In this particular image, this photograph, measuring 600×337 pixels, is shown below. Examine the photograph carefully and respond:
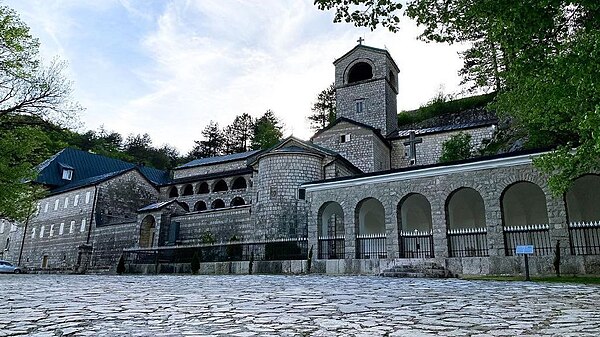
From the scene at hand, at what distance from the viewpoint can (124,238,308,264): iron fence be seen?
17.3 meters

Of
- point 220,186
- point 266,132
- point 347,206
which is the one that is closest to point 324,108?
point 266,132

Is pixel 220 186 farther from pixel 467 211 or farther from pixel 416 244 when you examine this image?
pixel 416 244

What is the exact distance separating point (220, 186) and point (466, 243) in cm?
2414

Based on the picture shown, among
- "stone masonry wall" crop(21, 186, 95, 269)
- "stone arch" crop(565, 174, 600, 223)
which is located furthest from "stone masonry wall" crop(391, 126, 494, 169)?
"stone masonry wall" crop(21, 186, 95, 269)

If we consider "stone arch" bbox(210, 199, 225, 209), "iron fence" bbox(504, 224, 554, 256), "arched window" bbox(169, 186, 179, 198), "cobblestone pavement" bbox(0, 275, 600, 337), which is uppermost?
"arched window" bbox(169, 186, 179, 198)

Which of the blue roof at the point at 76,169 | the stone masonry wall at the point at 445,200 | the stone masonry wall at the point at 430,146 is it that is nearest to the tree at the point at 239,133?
the blue roof at the point at 76,169

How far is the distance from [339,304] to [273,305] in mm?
864

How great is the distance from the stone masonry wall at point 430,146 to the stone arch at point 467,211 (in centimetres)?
1237

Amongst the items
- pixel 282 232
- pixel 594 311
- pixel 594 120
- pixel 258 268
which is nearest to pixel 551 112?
pixel 594 120

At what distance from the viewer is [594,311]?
4660 millimetres

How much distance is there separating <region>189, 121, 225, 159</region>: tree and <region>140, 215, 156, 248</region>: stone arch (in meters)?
32.7

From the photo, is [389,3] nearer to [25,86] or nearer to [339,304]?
[339,304]

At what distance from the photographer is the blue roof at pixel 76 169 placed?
37.7 meters

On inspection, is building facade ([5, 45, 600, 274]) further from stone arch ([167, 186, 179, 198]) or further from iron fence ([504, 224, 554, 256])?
stone arch ([167, 186, 179, 198])
